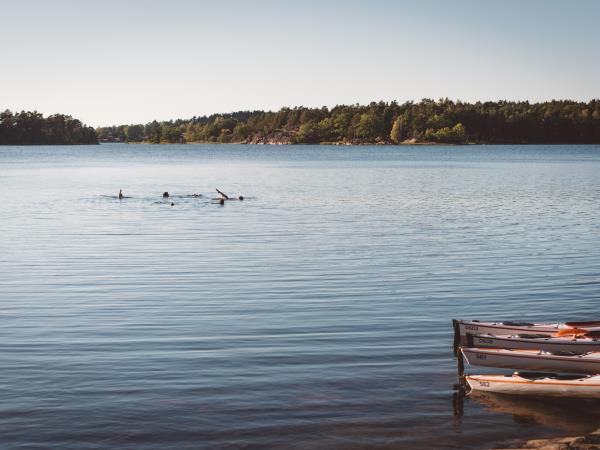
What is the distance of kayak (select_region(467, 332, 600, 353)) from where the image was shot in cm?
1446

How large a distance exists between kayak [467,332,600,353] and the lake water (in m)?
1.02

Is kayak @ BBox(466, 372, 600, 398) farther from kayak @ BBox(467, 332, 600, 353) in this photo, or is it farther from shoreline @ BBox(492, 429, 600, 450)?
shoreline @ BBox(492, 429, 600, 450)

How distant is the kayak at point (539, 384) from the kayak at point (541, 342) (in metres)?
0.58

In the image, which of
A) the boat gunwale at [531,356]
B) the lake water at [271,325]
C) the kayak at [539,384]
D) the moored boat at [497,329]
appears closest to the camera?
the lake water at [271,325]

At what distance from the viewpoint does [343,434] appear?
41.6ft

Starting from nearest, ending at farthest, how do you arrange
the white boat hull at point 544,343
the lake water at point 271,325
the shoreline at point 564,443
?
the shoreline at point 564,443 → the lake water at point 271,325 → the white boat hull at point 544,343

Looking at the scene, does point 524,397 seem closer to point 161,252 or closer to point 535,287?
point 535,287

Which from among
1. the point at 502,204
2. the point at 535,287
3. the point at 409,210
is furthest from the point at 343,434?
the point at 502,204

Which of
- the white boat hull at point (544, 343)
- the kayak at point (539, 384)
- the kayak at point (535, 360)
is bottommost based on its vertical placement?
the kayak at point (539, 384)

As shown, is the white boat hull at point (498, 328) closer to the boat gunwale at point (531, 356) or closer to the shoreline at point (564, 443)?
the boat gunwale at point (531, 356)

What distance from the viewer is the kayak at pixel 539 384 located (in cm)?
1383

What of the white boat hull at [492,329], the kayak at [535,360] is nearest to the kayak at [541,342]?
the kayak at [535,360]

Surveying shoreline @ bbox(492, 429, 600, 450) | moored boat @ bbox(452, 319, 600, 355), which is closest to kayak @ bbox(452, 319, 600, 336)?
moored boat @ bbox(452, 319, 600, 355)

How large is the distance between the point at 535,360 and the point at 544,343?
38cm
